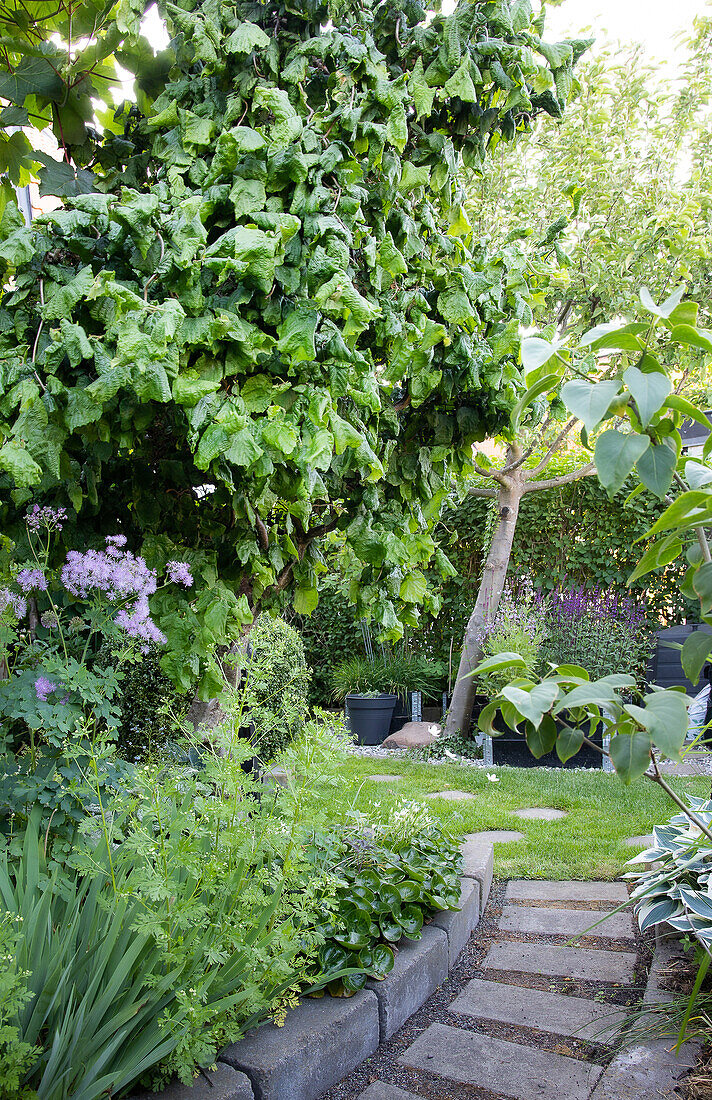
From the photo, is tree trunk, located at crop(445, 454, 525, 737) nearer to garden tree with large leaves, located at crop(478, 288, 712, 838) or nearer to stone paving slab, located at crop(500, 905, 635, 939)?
stone paving slab, located at crop(500, 905, 635, 939)

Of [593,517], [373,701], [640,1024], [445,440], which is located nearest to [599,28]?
[593,517]

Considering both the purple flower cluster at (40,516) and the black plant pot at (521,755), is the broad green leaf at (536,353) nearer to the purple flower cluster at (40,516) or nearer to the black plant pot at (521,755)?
the purple flower cluster at (40,516)

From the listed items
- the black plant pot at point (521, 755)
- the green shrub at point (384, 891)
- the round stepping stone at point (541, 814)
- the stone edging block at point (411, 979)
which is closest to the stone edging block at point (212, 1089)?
the green shrub at point (384, 891)

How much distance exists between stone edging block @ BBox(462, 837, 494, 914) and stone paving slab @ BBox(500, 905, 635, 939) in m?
0.11

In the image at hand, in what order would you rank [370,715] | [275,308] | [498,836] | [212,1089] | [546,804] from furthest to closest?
[370,715], [546,804], [498,836], [275,308], [212,1089]

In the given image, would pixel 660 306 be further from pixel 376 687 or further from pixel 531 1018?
pixel 376 687

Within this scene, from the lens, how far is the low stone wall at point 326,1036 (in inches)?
53.3

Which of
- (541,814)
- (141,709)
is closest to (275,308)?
(141,709)

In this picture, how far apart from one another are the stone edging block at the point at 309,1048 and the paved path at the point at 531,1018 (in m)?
0.09

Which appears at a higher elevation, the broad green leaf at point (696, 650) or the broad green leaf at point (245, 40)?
the broad green leaf at point (245, 40)

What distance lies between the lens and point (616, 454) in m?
0.80

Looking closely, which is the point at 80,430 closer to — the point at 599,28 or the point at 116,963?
the point at 116,963

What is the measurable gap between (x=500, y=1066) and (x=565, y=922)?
3.21 ft

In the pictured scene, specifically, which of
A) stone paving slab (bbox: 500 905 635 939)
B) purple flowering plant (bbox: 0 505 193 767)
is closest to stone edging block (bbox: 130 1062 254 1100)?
purple flowering plant (bbox: 0 505 193 767)
